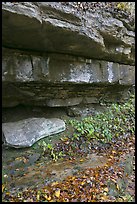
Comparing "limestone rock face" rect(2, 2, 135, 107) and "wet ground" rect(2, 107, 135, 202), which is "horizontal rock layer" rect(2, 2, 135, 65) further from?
"wet ground" rect(2, 107, 135, 202)

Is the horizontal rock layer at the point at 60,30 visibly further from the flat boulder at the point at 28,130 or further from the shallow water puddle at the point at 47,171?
the shallow water puddle at the point at 47,171

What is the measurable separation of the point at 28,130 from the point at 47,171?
1.56m

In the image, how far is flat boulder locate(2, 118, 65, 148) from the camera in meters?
5.86

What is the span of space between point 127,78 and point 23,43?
180 inches

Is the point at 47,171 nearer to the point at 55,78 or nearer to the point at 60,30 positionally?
the point at 55,78

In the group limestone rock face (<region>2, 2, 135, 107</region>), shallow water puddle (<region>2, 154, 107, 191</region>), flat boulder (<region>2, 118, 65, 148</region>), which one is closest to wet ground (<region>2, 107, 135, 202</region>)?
shallow water puddle (<region>2, 154, 107, 191</region>)

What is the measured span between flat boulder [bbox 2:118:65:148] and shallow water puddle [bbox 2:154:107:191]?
0.76 m

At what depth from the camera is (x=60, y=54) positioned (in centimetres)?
579

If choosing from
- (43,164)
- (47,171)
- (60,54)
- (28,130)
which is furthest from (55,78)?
(47,171)

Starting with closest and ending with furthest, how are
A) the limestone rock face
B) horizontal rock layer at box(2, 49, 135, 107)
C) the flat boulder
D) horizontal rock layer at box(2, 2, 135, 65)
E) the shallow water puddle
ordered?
horizontal rock layer at box(2, 2, 135, 65)
the limestone rock face
the shallow water puddle
horizontal rock layer at box(2, 49, 135, 107)
the flat boulder

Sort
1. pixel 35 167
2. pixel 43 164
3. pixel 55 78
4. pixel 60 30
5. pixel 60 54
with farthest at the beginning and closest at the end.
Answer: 1. pixel 55 78
2. pixel 60 54
3. pixel 43 164
4. pixel 35 167
5. pixel 60 30

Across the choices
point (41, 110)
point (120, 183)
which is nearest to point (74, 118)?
point (41, 110)

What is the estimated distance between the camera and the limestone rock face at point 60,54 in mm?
4391

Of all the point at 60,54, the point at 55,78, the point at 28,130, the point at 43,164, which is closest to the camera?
the point at 43,164
